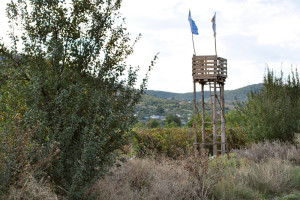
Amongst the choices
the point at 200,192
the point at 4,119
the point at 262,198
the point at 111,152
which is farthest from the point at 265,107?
the point at 4,119

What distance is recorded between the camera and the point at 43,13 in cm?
579

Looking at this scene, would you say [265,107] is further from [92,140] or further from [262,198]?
[92,140]

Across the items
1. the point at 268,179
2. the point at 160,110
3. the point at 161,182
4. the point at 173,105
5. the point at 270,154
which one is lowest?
the point at 268,179

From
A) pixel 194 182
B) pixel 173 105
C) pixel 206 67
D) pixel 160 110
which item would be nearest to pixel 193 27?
pixel 206 67

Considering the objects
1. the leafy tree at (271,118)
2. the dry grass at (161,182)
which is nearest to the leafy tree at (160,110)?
the leafy tree at (271,118)

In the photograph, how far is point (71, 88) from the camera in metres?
5.08

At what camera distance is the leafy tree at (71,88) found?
4941 millimetres

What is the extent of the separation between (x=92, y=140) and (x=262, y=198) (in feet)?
15.5

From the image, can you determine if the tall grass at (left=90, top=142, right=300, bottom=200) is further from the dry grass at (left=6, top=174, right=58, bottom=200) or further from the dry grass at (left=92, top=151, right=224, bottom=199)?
the dry grass at (left=6, top=174, right=58, bottom=200)

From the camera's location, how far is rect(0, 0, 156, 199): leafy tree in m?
4.94

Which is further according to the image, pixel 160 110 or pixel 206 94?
pixel 206 94

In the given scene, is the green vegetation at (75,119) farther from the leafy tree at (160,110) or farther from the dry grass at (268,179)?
the leafy tree at (160,110)

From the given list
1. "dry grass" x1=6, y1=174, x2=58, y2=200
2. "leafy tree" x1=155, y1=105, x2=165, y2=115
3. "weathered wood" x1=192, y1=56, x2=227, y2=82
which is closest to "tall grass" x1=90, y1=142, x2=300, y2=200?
"dry grass" x1=6, y1=174, x2=58, y2=200

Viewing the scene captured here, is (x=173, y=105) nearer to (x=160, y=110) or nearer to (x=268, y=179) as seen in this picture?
(x=160, y=110)
